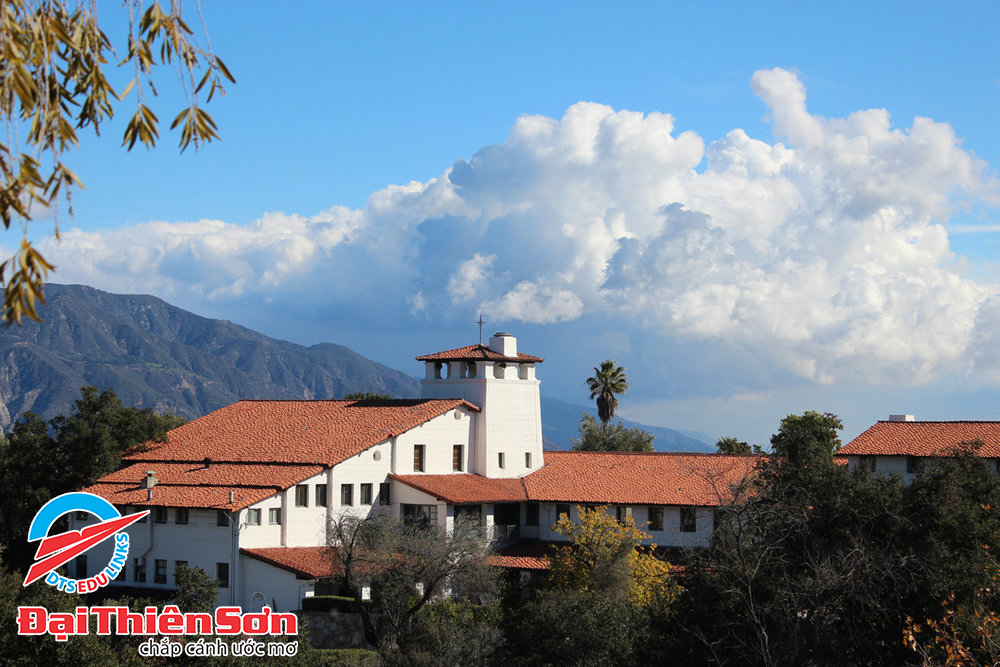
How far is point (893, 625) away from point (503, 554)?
23591 millimetres

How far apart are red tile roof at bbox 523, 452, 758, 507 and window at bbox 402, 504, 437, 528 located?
5917 millimetres

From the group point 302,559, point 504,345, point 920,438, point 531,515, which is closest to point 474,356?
point 504,345

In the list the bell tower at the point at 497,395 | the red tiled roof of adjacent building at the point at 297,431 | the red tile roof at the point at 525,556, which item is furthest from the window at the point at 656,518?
the red tiled roof of adjacent building at the point at 297,431

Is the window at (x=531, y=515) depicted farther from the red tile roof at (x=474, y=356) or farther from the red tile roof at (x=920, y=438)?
the red tile roof at (x=920, y=438)

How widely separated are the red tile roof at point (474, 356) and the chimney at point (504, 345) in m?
0.28

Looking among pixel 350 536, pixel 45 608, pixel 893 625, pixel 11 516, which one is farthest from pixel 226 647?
pixel 11 516

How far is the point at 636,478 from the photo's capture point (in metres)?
55.7

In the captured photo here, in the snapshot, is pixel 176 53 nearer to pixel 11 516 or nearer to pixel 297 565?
pixel 297 565

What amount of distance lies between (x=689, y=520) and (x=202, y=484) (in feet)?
78.2

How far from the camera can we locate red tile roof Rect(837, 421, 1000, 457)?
58.8 m

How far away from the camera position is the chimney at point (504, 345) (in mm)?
60875

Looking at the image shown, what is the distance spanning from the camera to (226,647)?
31.0m

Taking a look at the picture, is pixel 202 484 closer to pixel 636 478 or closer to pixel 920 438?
pixel 636 478

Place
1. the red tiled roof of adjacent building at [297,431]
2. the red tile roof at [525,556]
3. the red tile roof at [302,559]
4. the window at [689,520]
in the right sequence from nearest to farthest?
1. the red tile roof at [302,559]
2. the red tile roof at [525,556]
3. the window at [689,520]
4. the red tiled roof of adjacent building at [297,431]
